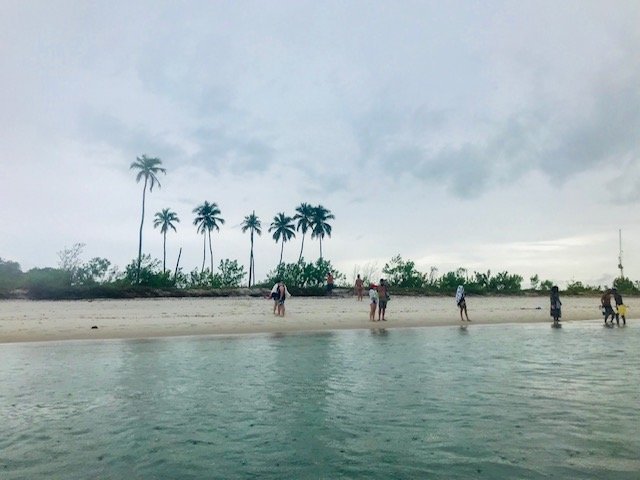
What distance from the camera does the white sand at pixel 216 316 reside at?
26.2 meters

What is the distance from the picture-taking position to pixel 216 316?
3156cm

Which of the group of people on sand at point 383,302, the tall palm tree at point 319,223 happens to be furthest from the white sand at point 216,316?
the tall palm tree at point 319,223

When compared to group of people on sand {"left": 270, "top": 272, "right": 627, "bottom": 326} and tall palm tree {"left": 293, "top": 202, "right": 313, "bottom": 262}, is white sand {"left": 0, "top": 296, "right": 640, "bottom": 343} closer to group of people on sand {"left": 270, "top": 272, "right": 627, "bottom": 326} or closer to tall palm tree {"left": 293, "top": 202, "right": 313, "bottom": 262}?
group of people on sand {"left": 270, "top": 272, "right": 627, "bottom": 326}

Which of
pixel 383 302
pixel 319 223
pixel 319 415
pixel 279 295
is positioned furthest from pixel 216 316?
pixel 319 223

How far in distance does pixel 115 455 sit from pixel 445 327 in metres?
26.6

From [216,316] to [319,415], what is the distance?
2273cm

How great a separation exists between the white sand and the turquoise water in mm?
8204

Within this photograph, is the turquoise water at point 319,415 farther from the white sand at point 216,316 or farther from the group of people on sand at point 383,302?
the group of people on sand at point 383,302

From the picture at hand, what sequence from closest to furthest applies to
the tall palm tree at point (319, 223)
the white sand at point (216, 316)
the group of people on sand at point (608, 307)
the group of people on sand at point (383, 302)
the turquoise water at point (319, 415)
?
the turquoise water at point (319, 415), the white sand at point (216, 316), the group of people on sand at point (383, 302), the group of people on sand at point (608, 307), the tall palm tree at point (319, 223)

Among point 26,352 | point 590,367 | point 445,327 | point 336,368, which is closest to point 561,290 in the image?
point 445,327

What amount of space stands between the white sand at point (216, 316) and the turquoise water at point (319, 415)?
820cm

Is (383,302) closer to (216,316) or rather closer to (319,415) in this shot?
(216,316)

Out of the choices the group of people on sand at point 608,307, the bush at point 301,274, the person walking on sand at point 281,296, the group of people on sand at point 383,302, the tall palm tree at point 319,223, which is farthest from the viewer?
the tall palm tree at point 319,223

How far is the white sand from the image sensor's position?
26.2 meters
